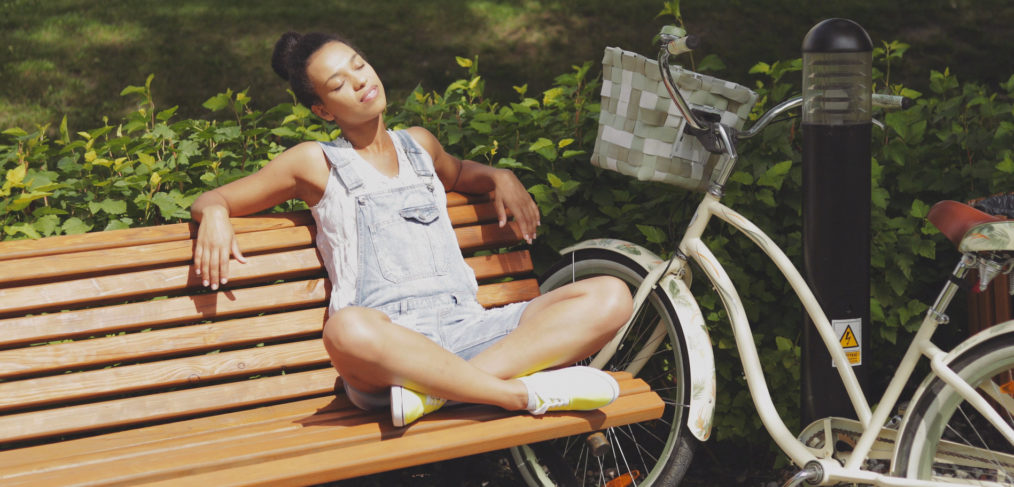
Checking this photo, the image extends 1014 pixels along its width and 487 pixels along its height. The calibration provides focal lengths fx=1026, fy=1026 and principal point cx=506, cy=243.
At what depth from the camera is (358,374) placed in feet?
8.98

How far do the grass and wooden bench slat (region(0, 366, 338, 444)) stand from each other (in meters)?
4.86

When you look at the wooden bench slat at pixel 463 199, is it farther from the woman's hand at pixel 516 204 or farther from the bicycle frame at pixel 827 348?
the bicycle frame at pixel 827 348

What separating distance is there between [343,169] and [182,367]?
0.77 metres

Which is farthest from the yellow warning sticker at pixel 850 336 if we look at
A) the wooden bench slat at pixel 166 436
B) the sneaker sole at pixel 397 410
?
the wooden bench slat at pixel 166 436

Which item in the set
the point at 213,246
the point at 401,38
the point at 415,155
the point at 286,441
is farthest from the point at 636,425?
the point at 401,38

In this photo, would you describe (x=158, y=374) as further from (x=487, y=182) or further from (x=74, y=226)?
(x=487, y=182)

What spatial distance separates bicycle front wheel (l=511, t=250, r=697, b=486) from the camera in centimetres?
308

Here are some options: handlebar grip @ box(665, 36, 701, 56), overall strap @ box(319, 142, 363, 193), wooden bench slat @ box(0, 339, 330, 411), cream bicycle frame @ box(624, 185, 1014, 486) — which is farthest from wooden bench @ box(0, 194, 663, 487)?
handlebar grip @ box(665, 36, 701, 56)

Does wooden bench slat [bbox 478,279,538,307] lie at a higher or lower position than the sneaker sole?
higher

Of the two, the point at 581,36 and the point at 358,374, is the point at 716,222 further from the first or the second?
the point at 581,36

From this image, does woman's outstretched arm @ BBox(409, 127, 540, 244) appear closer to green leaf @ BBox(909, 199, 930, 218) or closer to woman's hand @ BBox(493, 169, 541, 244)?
woman's hand @ BBox(493, 169, 541, 244)

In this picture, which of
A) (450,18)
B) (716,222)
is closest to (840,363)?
(716,222)

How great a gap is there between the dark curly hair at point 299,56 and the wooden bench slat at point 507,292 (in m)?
0.82

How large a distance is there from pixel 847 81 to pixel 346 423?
168 cm
